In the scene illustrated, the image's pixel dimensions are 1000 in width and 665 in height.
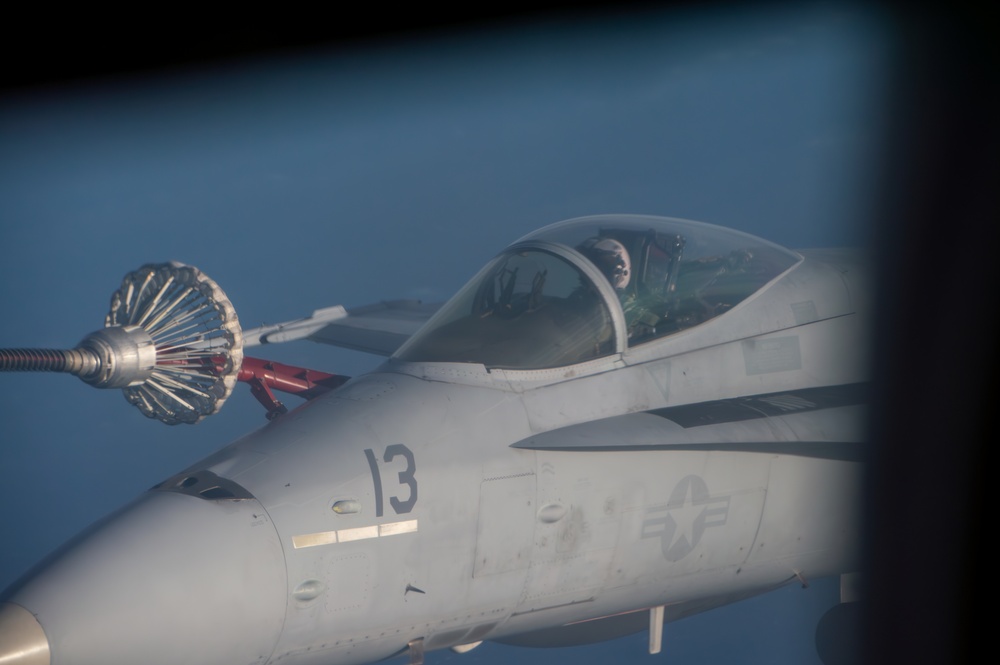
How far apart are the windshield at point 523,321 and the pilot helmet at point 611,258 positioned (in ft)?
0.40

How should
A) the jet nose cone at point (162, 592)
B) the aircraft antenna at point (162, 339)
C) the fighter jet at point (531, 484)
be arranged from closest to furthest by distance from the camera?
the jet nose cone at point (162, 592), the fighter jet at point (531, 484), the aircraft antenna at point (162, 339)

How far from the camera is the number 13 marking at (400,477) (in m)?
4.23

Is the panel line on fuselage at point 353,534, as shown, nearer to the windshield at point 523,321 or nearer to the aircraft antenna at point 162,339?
the windshield at point 523,321

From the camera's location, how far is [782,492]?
5137mm

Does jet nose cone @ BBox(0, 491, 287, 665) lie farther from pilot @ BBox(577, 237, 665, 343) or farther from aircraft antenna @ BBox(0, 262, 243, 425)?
aircraft antenna @ BBox(0, 262, 243, 425)

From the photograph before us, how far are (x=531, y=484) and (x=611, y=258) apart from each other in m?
1.36

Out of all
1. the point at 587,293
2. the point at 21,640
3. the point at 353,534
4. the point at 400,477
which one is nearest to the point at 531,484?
the point at 400,477

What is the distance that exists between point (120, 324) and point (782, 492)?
5.73 metres

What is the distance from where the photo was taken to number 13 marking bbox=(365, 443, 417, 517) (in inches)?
167

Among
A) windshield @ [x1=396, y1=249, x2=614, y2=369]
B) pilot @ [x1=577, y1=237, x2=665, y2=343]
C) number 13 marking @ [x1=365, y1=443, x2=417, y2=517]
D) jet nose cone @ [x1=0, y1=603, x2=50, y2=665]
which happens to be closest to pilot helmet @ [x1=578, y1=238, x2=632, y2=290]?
pilot @ [x1=577, y1=237, x2=665, y2=343]

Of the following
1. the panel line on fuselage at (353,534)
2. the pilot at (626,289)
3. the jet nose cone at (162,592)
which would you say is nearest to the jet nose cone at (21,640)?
the jet nose cone at (162,592)

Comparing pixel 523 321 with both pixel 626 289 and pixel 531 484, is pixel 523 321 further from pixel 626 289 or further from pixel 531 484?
pixel 531 484

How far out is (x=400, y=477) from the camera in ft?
14.1

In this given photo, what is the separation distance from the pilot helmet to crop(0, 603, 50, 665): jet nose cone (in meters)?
3.11
